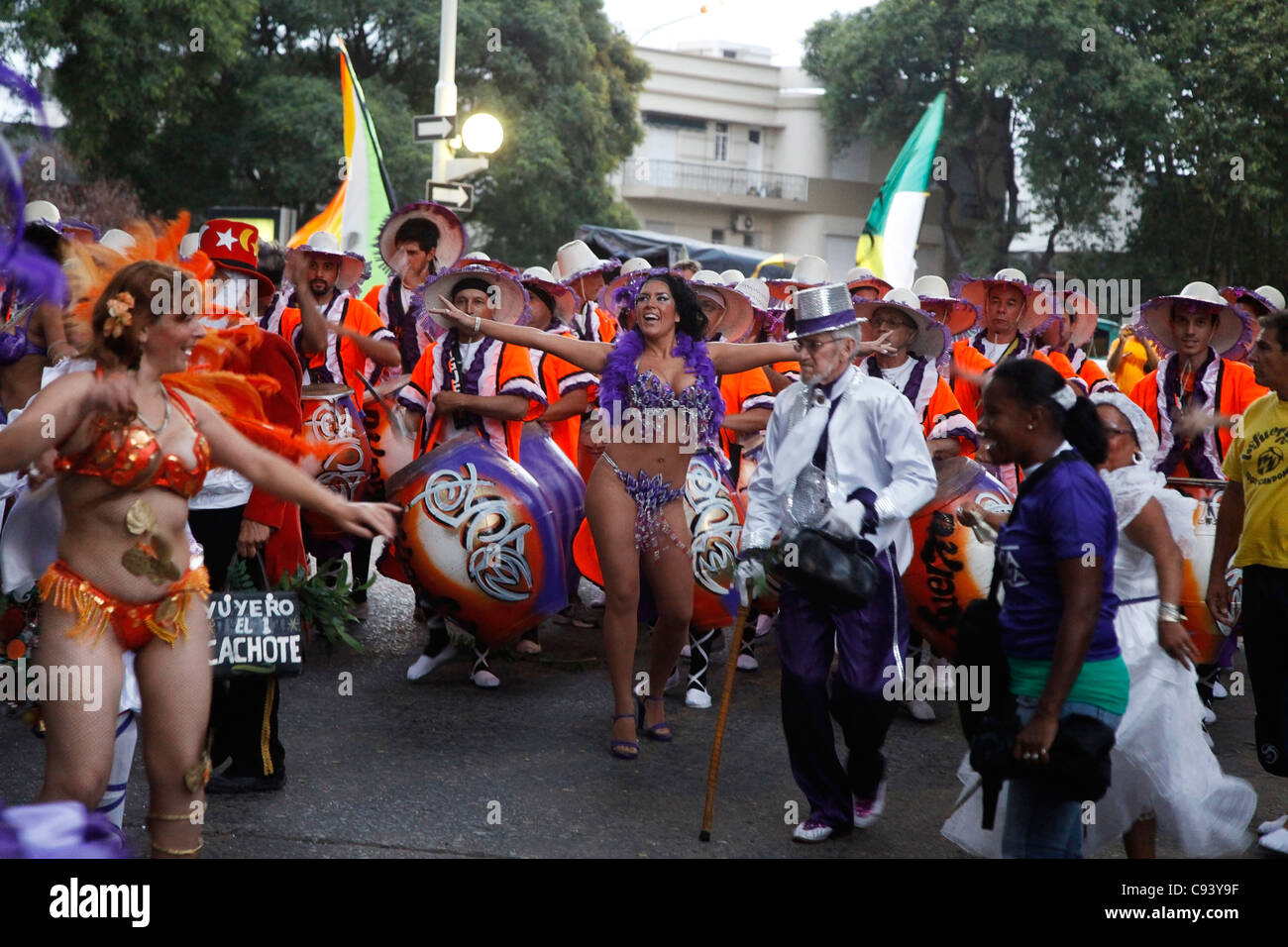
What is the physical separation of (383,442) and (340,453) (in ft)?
1.55

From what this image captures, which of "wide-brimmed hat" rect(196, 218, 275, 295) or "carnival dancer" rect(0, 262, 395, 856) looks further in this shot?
"wide-brimmed hat" rect(196, 218, 275, 295)

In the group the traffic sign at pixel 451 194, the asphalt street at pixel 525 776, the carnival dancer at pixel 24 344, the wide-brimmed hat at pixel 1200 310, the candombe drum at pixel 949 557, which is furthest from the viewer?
the traffic sign at pixel 451 194

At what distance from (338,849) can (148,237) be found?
2024mm

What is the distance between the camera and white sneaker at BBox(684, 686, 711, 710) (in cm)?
668

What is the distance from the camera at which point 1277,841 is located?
495 cm

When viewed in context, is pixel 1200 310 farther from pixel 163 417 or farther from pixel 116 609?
pixel 116 609

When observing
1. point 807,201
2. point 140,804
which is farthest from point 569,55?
point 140,804

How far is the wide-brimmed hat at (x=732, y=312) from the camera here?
8297 mm

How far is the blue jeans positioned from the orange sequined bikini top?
2.23 metres

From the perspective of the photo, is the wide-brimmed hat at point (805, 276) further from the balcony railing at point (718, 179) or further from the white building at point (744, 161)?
the balcony railing at point (718, 179)

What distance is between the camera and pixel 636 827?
16.5 ft

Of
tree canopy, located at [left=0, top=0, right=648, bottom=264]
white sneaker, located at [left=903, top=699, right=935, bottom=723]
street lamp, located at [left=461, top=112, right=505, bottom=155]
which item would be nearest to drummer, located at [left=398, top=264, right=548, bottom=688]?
white sneaker, located at [left=903, top=699, right=935, bottom=723]

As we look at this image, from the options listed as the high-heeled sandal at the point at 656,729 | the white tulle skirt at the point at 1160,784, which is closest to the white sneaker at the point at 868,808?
the white tulle skirt at the point at 1160,784

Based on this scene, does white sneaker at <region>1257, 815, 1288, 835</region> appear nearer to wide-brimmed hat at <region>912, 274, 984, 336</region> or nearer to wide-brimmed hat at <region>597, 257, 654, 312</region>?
wide-brimmed hat at <region>912, 274, 984, 336</region>
